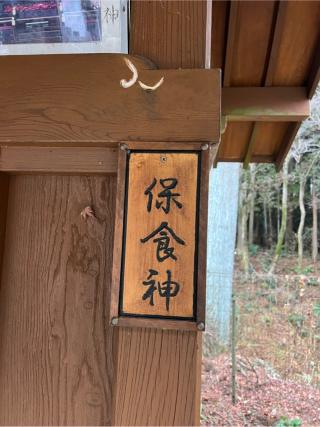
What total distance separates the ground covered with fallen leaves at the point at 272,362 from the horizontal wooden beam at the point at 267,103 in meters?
3.77

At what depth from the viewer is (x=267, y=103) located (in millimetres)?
2699

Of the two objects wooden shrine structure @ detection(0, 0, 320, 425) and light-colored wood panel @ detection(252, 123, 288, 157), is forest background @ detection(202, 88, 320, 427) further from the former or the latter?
wooden shrine structure @ detection(0, 0, 320, 425)

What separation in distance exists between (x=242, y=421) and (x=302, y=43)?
4365 mm

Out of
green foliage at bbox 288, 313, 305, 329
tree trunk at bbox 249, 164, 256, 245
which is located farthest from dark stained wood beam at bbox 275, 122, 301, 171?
tree trunk at bbox 249, 164, 256, 245

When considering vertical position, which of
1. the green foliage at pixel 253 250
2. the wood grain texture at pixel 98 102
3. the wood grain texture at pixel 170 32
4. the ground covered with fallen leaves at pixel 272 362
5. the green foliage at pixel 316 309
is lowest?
the ground covered with fallen leaves at pixel 272 362

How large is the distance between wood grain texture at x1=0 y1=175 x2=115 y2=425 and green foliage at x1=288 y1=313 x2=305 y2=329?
7.57m

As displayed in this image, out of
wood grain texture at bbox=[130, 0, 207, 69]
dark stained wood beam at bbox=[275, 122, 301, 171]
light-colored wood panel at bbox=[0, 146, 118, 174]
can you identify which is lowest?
light-colored wood panel at bbox=[0, 146, 118, 174]

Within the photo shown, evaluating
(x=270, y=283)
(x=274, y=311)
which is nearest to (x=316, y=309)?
(x=274, y=311)

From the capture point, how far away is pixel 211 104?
39.6 inches

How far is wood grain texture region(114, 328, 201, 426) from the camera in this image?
943 millimetres

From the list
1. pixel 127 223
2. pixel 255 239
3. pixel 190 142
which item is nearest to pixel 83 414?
pixel 127 223

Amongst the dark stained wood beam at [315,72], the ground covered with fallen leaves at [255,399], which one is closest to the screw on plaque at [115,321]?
the dark stained wood beam at [315,72]

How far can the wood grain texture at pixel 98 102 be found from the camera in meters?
1.01

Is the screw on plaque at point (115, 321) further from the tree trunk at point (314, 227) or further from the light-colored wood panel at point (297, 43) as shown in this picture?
the tree trunk at point (314, 227)
